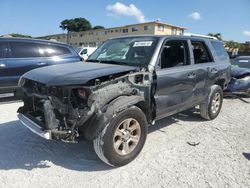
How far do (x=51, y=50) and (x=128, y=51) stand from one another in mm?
4234

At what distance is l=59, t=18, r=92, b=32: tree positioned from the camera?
8781 centimetres

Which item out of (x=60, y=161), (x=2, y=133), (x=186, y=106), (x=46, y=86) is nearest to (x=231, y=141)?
(x=186, y=106)

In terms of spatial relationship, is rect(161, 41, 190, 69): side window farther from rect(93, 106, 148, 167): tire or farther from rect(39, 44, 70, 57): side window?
rect(39, 44, 70, 57): side window

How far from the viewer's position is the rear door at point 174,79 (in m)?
4.33

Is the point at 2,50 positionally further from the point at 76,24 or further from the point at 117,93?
the point at 76,24

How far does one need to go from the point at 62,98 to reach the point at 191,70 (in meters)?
2.58

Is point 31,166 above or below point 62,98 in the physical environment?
below

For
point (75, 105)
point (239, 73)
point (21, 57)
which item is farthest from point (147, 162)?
point (239, 73)

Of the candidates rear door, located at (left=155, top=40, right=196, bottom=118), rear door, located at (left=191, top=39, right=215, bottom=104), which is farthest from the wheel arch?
rear door, located at (left=191, top=39, right=215, bottom=104)

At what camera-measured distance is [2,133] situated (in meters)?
4.93

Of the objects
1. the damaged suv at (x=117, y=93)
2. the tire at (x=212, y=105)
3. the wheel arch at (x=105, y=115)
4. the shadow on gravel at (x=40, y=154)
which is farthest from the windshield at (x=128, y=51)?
the tire at (x=212, y=105)

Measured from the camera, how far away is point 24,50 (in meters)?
7.62

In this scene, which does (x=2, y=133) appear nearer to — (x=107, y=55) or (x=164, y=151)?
(x=107, y=55)

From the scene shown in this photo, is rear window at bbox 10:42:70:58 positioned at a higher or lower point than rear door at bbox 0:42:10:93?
higher
